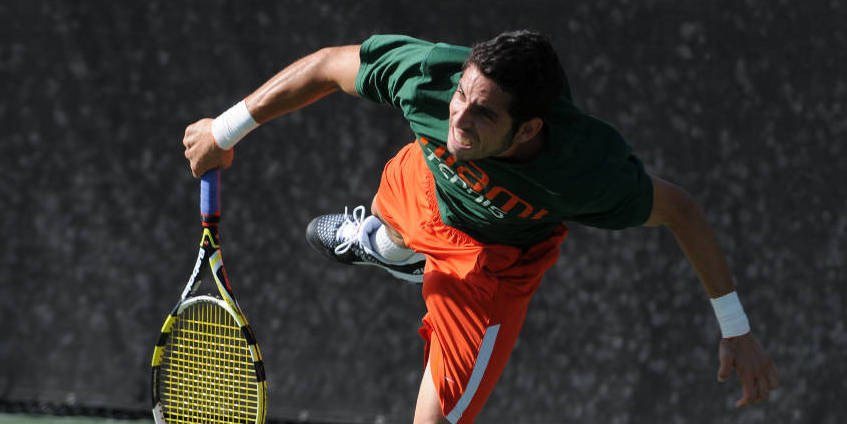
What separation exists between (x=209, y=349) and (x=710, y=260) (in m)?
1.37

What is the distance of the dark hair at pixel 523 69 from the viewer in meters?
1.93

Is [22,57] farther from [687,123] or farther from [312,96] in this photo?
[687,123]

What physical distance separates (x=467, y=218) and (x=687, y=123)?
104cm

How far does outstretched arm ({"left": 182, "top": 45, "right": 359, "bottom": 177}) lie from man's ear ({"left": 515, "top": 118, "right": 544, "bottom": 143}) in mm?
461

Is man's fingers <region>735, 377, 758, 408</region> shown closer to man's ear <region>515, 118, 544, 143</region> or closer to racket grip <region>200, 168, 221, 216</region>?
man's ear <region>515, 118, 544, 143</region>

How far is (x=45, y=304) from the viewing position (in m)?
3.47

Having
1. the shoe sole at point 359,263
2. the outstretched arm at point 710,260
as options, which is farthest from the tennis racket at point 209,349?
the outstretched arm at point 710,260

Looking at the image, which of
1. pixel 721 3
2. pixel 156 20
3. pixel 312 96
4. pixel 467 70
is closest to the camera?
pixel 467 70

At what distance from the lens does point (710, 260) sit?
2.11 m

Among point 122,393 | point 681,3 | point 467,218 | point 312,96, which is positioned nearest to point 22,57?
point 122,393

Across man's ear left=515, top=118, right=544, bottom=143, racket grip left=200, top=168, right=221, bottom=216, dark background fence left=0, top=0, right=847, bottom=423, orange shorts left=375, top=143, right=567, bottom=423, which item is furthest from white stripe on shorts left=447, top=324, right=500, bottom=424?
dark background fence left=0, top=0, right=847, bottom=423

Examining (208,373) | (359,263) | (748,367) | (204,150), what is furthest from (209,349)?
(748,367)

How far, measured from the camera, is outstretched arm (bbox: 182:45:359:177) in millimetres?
2309

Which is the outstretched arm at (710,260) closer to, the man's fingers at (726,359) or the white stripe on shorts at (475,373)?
the man's fingers at (726,359)
